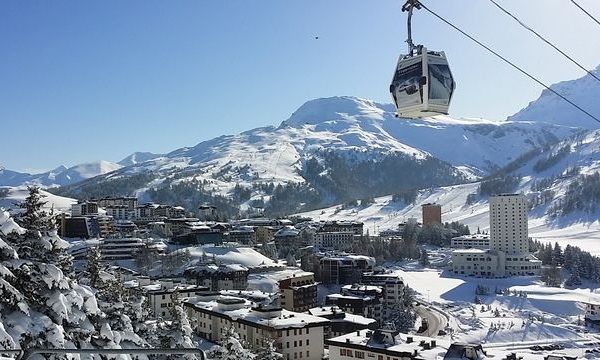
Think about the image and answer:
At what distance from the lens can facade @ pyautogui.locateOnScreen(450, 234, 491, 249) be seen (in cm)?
10984

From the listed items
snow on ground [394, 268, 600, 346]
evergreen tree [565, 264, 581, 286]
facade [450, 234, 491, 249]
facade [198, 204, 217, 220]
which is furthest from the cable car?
facade [198, 204, 217, 220]

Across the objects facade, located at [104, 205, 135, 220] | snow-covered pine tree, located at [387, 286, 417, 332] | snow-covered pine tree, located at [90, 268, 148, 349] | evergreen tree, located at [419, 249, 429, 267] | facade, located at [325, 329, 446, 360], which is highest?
facade, located at [104, 205, 135, 220]

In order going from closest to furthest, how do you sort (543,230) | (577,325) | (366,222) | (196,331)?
(196,331)
(577,325)
(543,230)
(366,222)

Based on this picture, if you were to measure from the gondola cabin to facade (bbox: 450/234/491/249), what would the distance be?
103988mm

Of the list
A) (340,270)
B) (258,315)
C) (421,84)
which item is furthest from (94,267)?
(340,270)

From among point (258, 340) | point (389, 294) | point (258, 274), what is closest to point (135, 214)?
point (258, 274)

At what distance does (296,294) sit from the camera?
191ft

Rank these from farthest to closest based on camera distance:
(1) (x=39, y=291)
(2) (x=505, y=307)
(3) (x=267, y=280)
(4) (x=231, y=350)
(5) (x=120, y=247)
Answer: (5) (x=120, y=247), (3) (x=267, y=280), (2) (x=505, y=307), (4) (x=231, y=350), (1) (x=39, y=291)

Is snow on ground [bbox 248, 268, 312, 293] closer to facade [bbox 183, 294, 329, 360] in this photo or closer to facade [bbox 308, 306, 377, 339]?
facade [bbox 308, 306, 377, 339]

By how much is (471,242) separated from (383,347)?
83930mm

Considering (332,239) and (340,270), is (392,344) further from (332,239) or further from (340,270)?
(332,239)

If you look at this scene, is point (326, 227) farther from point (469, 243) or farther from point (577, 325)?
point (577, 325)

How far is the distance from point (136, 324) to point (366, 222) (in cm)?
16523

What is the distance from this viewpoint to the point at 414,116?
9.74 m
